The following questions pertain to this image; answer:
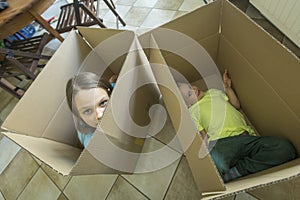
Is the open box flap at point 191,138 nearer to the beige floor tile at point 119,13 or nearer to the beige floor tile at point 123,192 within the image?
the beige floor tile at point 123,192

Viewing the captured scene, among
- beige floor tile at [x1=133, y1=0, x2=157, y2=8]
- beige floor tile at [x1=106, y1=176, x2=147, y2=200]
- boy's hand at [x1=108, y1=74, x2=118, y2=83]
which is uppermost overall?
boy's hand at [x1=108, y1=74, x2=118, y2=83]

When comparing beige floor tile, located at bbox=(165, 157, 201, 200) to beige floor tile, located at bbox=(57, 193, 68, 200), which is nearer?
beige floor tile, located at bbox=(165, 157, 201, 200)

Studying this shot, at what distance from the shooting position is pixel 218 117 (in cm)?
95

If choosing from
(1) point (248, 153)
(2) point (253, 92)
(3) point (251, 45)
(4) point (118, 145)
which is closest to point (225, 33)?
(3) point (251, 45)

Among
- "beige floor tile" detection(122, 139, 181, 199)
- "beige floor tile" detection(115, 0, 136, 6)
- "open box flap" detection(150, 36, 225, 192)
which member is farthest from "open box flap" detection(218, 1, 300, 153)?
"beige floor tile" detection(115, 0, 136, 6)

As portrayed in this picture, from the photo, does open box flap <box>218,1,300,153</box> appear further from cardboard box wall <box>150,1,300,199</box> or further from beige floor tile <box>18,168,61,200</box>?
beige floor tile <box>18,168,61,200</box>

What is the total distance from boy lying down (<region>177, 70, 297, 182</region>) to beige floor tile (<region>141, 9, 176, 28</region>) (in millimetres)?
768

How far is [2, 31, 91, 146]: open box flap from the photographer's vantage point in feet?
2.32

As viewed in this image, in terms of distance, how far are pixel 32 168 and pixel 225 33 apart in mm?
1250

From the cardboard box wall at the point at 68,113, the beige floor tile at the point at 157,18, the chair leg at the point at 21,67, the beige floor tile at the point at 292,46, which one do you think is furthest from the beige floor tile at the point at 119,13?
the beige floor tile at the point at 292,46

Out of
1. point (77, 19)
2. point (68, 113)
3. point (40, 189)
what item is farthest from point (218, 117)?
point (77, 19)

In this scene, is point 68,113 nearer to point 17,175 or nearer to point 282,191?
point 17,175

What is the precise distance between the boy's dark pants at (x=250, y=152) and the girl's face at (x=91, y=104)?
0.50 meters

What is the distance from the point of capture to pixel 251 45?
2.48 feet
